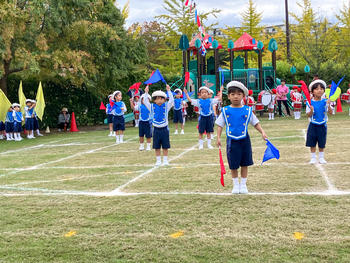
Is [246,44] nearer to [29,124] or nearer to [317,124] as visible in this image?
[29,124]

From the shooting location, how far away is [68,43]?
21.0 m

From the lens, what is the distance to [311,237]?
456 centimetres

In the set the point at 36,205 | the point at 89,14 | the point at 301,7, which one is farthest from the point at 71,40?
the point at 301,7

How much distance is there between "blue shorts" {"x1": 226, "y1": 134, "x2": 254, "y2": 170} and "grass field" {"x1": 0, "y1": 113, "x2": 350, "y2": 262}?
0.48m

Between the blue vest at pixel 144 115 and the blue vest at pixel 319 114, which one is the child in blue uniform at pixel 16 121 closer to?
the blue vest at pixel 144 115

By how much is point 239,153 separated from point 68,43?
52.9 feet

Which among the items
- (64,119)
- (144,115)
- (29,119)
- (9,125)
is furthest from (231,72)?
(144,115)

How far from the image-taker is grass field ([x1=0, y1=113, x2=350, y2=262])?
14.3 ft

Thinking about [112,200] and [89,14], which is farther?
[89,14]

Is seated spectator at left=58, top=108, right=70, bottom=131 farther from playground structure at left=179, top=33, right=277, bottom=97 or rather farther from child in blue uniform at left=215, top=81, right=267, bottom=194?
child in blue uniform at left=215, top=81, right=267, bottom=194

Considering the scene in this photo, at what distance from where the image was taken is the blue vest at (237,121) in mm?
6738

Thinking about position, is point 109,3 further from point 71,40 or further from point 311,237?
point 311,237

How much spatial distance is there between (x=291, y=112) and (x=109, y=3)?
12151 mm

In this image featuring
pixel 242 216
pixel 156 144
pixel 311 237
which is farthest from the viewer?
pixel 156 144
